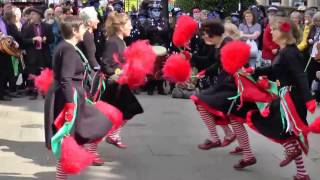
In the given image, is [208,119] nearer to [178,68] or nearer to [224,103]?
[224,103]

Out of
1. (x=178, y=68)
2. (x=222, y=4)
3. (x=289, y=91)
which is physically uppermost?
(x=178, y=68)

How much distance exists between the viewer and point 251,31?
42.9 ft

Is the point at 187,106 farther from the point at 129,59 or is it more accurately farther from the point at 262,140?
the point at 129,59

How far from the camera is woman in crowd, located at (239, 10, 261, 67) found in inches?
508

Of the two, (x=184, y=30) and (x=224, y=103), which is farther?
(x=184, y=30)

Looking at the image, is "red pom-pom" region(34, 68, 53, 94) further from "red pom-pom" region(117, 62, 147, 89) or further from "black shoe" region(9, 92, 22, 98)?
"black shoe" region(9, 92, 22, 98)

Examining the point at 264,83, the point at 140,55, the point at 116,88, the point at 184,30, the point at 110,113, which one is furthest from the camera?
the point at 116,88

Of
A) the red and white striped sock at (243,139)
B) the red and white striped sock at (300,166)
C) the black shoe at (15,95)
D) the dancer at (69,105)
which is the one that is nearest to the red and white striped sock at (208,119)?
the red and white striped sock at (243,139)

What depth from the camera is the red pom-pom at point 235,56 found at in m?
6.30

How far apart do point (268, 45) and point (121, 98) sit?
5.85m

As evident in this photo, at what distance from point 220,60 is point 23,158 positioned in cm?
262

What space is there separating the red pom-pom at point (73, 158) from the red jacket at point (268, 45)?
775 cm

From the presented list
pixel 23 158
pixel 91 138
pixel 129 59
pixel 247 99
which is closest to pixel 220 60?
pixel 247 99

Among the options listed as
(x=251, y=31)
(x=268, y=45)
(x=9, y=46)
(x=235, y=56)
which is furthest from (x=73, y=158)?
(x=251, y=31)
